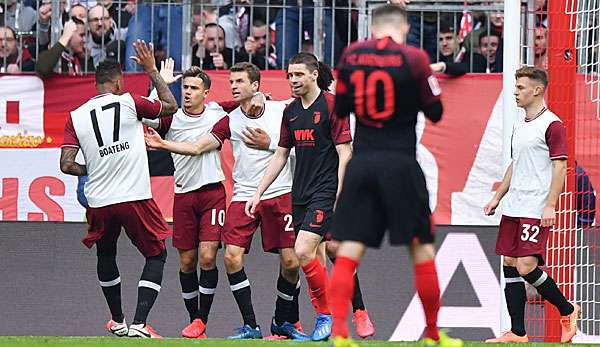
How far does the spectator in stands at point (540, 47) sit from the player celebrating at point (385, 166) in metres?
4.78

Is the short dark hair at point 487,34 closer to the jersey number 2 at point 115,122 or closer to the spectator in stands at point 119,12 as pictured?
the spectator in stands at point 119,12

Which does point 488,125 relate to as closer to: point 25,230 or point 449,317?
point 449,317

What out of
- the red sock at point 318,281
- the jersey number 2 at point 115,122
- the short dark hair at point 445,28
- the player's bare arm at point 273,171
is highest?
the short dark hair at point 445,28

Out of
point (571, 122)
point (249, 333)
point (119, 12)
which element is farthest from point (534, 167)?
point (119, 12)

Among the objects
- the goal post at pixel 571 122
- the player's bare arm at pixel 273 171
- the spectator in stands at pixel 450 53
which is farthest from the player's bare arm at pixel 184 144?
the spectator in stands at pixel 450 53

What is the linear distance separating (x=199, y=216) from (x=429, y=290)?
4.20m

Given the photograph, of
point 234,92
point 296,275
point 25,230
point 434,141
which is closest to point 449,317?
point 434,141

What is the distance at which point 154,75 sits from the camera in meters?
10.4

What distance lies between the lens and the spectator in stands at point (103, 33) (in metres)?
12.8

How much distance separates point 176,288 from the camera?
42.4 feet

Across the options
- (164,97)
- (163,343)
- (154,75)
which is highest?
(154,75)

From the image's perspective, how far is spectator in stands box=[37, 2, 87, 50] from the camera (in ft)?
41.4

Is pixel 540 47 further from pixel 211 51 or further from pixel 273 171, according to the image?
pixel 273 171

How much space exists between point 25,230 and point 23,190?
451 millimetres
